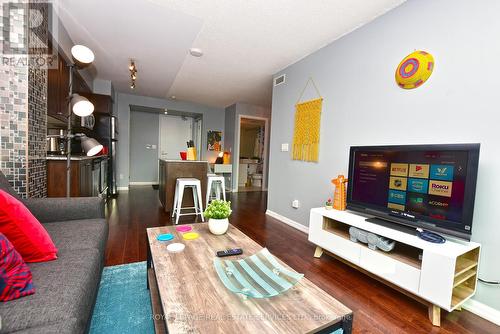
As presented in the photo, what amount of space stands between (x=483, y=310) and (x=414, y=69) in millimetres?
1856

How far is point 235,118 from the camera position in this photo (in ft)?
19.5

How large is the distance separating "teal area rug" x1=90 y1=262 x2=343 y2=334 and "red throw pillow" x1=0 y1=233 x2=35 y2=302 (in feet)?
1.73

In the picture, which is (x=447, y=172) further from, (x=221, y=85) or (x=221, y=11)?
(x=221, y=85)

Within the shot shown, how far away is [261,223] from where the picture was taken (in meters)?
3.33

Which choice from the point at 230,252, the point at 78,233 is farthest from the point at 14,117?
the point at 230,252

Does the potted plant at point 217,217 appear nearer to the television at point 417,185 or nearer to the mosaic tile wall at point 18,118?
the television at point 417,185

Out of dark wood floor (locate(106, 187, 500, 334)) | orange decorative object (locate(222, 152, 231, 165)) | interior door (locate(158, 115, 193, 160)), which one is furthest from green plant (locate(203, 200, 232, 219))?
interior door (locate(158, 115, 193, 160))

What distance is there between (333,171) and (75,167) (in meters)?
2.97

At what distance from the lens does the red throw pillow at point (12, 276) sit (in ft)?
2.71

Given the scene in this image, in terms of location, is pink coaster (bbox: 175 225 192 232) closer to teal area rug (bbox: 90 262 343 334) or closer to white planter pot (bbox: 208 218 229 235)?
white planter pot (bbox: 208 218 229 235)

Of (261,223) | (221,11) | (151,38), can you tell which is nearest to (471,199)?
(261,223)

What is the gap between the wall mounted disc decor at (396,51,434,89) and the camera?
1806 mm

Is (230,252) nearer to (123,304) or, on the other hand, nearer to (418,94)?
(123,304)

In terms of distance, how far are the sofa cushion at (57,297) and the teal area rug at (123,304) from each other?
342 mm
